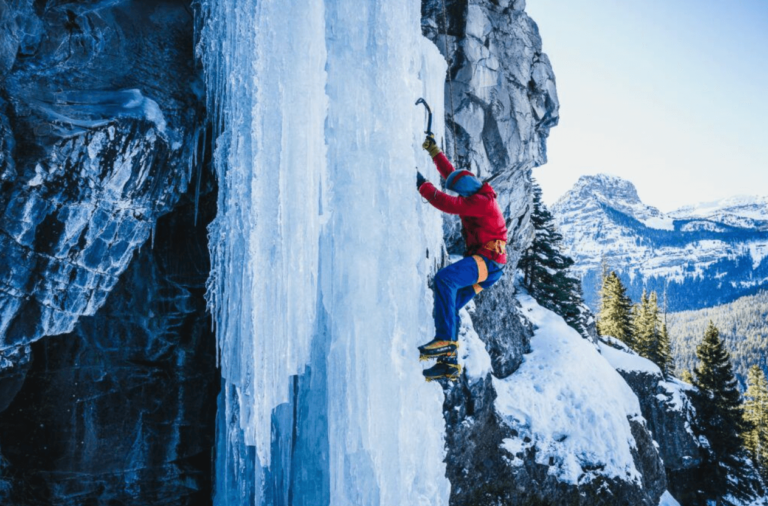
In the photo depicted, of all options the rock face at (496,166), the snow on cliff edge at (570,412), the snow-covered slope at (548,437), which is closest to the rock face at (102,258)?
the rock face at (496,166)

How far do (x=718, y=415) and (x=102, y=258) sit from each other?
25.5m

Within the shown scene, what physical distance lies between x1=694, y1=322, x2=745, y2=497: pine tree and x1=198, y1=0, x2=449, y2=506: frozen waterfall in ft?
65.9

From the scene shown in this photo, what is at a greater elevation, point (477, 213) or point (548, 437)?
point (477, 213)

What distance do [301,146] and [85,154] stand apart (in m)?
2.64

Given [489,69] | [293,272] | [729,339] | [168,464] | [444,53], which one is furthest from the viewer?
[729,339]

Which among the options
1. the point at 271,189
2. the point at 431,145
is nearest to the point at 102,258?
the point at 271,189

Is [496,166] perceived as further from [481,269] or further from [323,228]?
[481,269]

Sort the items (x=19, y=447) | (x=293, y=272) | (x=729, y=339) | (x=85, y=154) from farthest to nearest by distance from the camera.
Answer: (x=729, y=339), (x=19, y=447), (x=293, y=272), (x=85, y=154)

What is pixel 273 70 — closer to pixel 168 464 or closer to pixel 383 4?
pixel 383 4

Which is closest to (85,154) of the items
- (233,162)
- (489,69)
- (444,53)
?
(233,162)

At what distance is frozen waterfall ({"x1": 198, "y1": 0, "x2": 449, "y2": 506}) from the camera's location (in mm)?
5691

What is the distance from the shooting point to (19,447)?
635cm

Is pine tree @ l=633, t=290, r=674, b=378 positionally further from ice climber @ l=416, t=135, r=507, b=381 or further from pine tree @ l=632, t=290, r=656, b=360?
ice climber @ l=416, t=135, r=507, b=381

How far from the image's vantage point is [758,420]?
27.4 m
